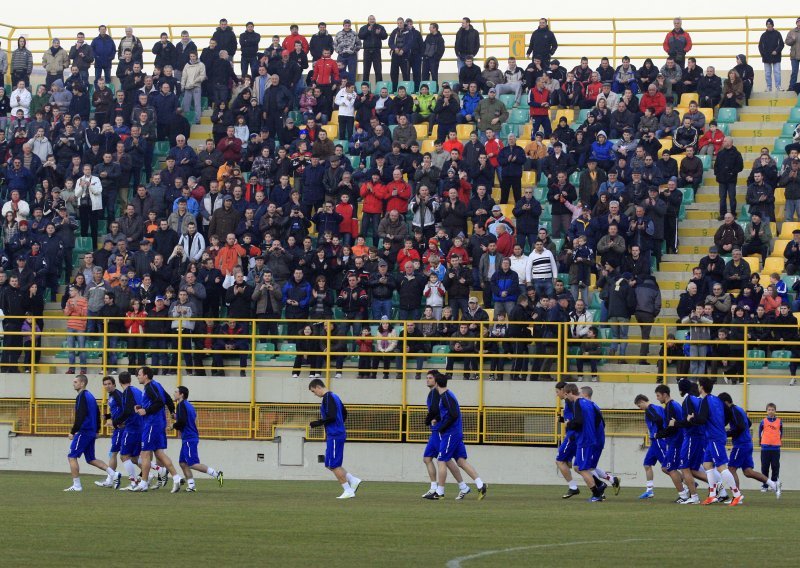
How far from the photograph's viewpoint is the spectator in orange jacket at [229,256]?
1216 inches

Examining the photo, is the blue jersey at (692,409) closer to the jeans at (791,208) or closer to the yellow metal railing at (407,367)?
the yellow metal railing at (407,367)

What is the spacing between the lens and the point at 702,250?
3189 cm

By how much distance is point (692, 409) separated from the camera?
73.6 feet

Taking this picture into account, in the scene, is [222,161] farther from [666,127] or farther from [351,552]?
[351,552]

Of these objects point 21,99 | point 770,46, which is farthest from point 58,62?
point 770,46

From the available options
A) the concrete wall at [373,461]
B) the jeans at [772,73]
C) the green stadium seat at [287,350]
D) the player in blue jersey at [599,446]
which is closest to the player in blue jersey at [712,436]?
the player in blue jersey at [599,446]

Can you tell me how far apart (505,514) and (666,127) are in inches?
634

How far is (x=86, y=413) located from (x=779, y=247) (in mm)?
14135

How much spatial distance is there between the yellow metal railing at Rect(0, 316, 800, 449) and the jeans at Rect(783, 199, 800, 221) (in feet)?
13.3

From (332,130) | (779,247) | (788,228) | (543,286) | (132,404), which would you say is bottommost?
(132,404)

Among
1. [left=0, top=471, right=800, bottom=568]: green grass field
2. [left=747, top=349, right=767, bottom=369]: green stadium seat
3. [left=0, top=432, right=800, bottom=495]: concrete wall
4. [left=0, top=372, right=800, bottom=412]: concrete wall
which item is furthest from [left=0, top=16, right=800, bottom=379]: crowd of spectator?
[left=0, top=471, right=800, bottom=568]: green grass field

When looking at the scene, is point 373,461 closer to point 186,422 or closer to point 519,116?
point 186,422

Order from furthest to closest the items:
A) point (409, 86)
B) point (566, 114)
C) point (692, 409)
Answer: point (409, 86), point (566, 114), point (692, 409)

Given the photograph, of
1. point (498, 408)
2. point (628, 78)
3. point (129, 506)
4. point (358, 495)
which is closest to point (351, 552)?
point (129, 506)
